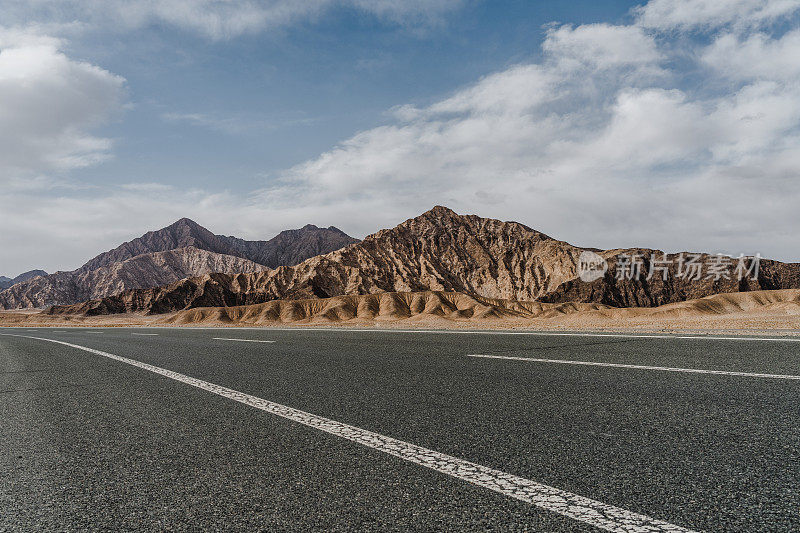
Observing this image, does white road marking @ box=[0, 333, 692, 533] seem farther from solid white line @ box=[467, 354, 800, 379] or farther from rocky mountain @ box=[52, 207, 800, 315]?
rocky mountain @ box=[52, 207, 800, 315]

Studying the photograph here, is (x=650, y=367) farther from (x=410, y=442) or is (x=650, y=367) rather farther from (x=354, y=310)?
(x=354, y=310)

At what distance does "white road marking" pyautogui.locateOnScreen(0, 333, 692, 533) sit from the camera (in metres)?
2.08

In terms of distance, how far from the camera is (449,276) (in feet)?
463

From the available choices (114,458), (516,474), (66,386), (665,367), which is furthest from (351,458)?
(66,386)

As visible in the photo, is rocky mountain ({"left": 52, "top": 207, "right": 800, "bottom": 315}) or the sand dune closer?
the sand dune

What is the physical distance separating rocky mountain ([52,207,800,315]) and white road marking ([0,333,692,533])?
12366cm

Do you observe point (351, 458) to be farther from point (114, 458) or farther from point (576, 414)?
point (576, 414)

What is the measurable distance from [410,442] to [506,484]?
0.93 metres

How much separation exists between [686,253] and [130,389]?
171 metres

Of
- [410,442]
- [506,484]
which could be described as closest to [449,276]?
[410,442]

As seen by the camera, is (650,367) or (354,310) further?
(354,310)

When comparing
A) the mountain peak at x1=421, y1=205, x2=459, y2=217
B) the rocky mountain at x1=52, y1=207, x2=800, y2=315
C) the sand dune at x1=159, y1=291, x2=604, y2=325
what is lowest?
the sand dune at x1=159, y1=291, x2=604, y2=325

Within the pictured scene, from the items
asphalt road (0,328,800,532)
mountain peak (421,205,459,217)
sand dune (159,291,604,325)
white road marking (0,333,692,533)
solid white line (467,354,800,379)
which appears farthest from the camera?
mountain peak (421,205,459,217)

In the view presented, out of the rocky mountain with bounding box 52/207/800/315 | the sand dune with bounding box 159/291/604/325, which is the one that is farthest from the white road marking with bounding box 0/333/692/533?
the rocky mountain with bounding box 52/207/800/315
